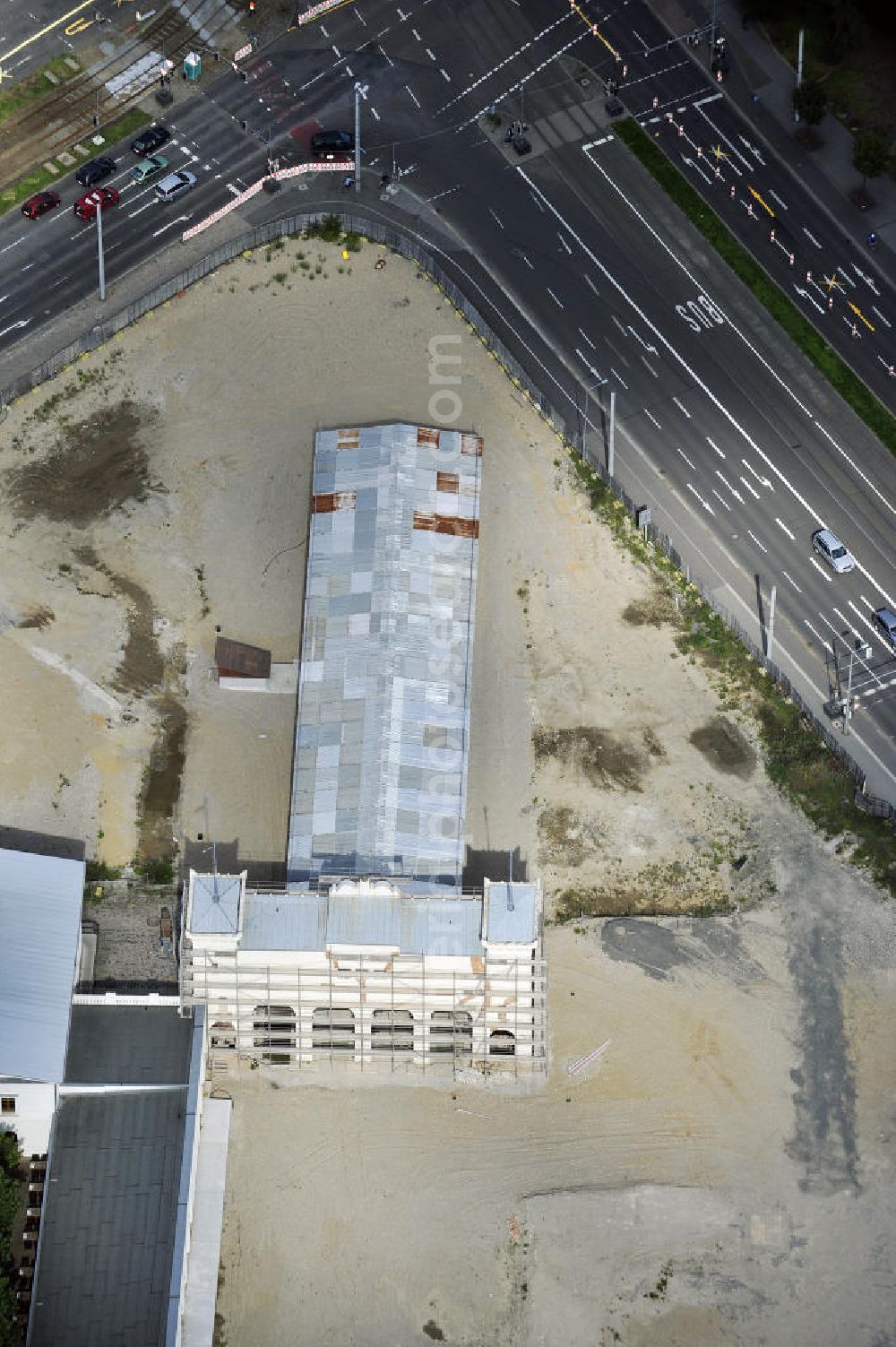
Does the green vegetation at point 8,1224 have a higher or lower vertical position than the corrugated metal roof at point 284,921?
lower

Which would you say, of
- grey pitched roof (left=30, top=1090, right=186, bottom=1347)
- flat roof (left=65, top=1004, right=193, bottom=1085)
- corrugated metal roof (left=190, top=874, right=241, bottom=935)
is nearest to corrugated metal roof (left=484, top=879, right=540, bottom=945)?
corrugated metal roof (left=190, top=874, right=241, bottom=935)

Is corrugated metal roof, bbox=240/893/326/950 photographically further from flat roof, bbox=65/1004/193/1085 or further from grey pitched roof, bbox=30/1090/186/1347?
grey pitched roof, bbox=30/1090/186/1347

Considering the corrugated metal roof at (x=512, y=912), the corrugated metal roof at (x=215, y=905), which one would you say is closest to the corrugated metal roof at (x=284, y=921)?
the corrugated metal roof at (x=215, y=905)

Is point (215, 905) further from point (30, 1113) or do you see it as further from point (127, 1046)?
point (30, 1113)

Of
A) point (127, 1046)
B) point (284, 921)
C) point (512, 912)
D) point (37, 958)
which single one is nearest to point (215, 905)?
point (284, 921)

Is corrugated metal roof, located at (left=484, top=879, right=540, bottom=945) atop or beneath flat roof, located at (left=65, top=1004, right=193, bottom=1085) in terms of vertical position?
atop

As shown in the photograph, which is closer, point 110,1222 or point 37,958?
point 110,1222

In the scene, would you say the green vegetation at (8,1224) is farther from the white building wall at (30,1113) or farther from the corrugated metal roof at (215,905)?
the corrugated metal roof at (215,905)
